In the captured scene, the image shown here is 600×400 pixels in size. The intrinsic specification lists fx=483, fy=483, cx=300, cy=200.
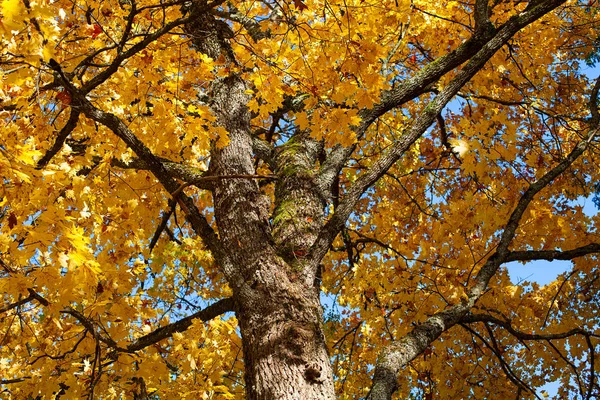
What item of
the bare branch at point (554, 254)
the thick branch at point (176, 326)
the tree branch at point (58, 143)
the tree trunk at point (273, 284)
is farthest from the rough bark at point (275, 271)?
the bare branch at point (554, 254)

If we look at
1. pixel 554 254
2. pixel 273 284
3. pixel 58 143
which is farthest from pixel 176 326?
pixel 554 254

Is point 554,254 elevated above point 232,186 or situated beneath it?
situated beneath

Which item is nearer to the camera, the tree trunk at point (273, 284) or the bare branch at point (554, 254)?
the tree trunk at point (273, 284)

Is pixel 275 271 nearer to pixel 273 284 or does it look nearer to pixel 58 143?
pixel 273 284

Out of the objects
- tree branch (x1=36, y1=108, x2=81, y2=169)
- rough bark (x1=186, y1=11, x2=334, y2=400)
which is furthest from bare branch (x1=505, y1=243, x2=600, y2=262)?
tree branch (x1=36, y1=108, x2=81, y2=169)

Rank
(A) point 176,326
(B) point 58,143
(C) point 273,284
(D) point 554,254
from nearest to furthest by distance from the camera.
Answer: (C) point 273,284 → (B) point 58,143 → (A) point 176,326 → (D) point 554,254

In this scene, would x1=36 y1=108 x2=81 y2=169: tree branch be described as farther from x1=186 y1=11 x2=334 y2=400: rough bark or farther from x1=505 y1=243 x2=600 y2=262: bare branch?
x1=505 y1=243 x2=600 y2=262: bare branch

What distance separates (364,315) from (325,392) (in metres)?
2.39

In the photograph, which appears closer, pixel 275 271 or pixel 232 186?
pixel 275 271

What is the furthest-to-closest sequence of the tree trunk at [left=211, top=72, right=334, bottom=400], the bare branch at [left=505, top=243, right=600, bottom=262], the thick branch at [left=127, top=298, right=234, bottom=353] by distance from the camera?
the bare branch at [left=505, top=243, right=600, bottom=262] → the thick branch at [left=127, top=298, right=234, bottom=353] → the tree trunk at [left=211, top=72, right=334, bottom=400]

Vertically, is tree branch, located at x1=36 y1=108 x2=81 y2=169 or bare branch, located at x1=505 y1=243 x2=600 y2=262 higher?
tree branch, located at x1=36 y1=108 x2=81 y2=169

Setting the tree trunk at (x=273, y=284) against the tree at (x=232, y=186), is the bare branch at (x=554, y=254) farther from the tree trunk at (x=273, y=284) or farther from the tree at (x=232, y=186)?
the tree trunk at (x=273, y=284)

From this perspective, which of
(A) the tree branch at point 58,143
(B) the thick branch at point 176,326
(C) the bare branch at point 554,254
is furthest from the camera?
(C) the bare branch at point 554,254

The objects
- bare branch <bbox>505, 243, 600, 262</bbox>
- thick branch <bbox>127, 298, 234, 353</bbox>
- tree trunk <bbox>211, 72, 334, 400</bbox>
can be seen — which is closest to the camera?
tree trunk <bbox>211, 72, 334, 400</bbox>
